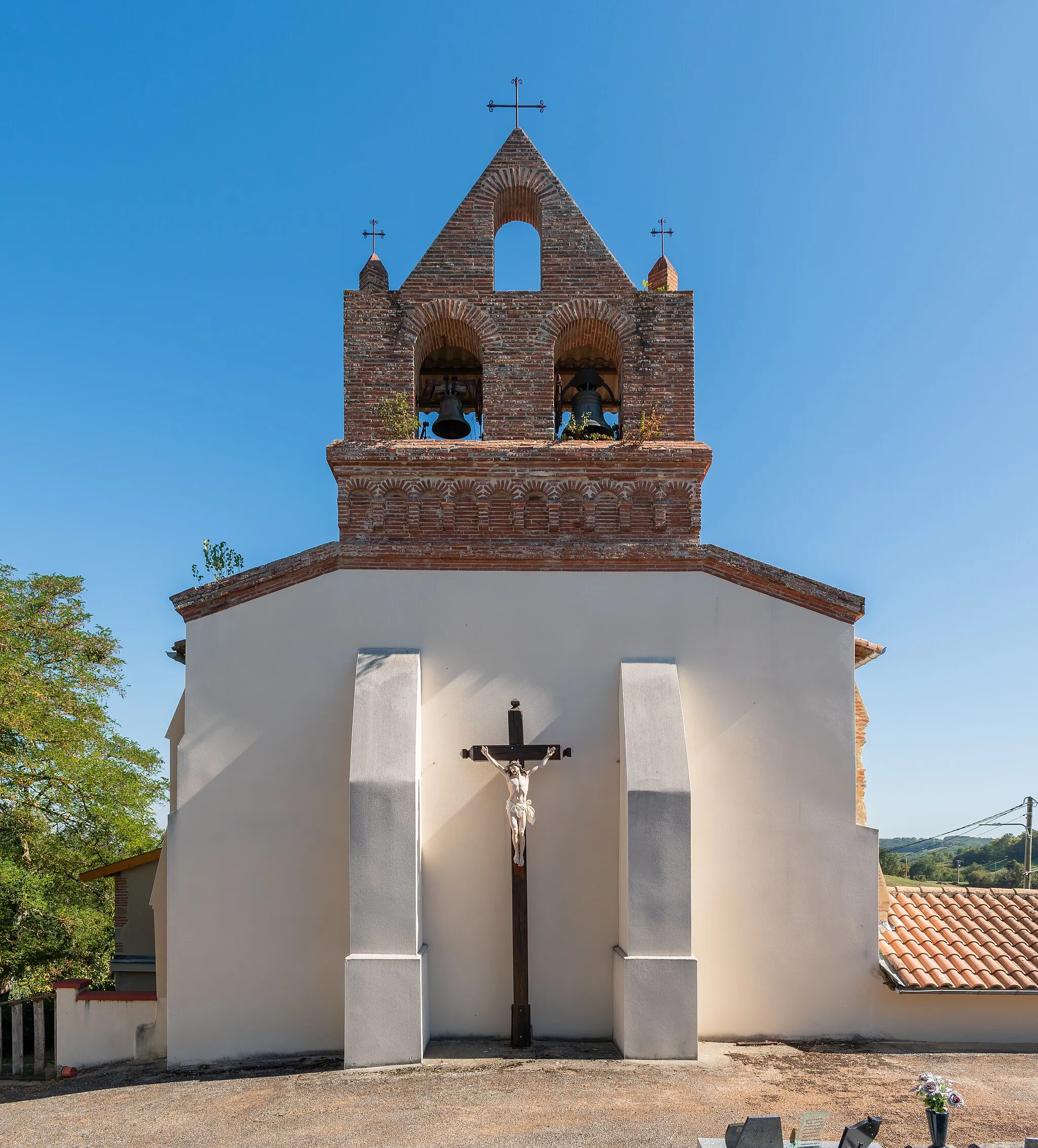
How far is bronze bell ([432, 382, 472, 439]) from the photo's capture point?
987 cm

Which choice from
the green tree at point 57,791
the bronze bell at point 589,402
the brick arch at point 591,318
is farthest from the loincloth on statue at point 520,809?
the green tree at point 57,791

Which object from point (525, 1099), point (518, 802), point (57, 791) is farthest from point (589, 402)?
point (57, 791)

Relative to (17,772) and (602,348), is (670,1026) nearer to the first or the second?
(602,348)

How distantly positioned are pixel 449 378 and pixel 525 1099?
24.7 feet

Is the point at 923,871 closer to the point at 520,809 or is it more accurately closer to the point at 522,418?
the point at 520,809

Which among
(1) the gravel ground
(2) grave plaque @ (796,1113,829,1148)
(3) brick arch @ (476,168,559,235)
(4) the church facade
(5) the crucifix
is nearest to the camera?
(2) grave plaque @ (796,1113,829,1148)

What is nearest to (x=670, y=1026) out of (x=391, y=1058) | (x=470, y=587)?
(x=391, y=1058)

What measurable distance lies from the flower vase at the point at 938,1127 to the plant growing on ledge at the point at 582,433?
644cm

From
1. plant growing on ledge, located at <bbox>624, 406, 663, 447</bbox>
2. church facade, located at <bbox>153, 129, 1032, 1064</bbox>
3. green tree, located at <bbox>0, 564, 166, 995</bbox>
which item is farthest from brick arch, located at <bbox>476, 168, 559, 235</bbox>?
green tree, located at <bbox>0, 564, 166, 995</bbox>

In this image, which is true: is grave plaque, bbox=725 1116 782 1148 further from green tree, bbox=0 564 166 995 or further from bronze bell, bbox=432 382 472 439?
green tree, bbox=0 564 166 995

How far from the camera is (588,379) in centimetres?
1004

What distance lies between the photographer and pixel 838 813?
844 cm

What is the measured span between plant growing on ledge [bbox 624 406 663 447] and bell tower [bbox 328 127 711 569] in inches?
0.8

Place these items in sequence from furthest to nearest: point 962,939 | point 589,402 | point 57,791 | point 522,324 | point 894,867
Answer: point 894,867 → point 57,791 → point 589,402 → point 522,324 → point 962,939
